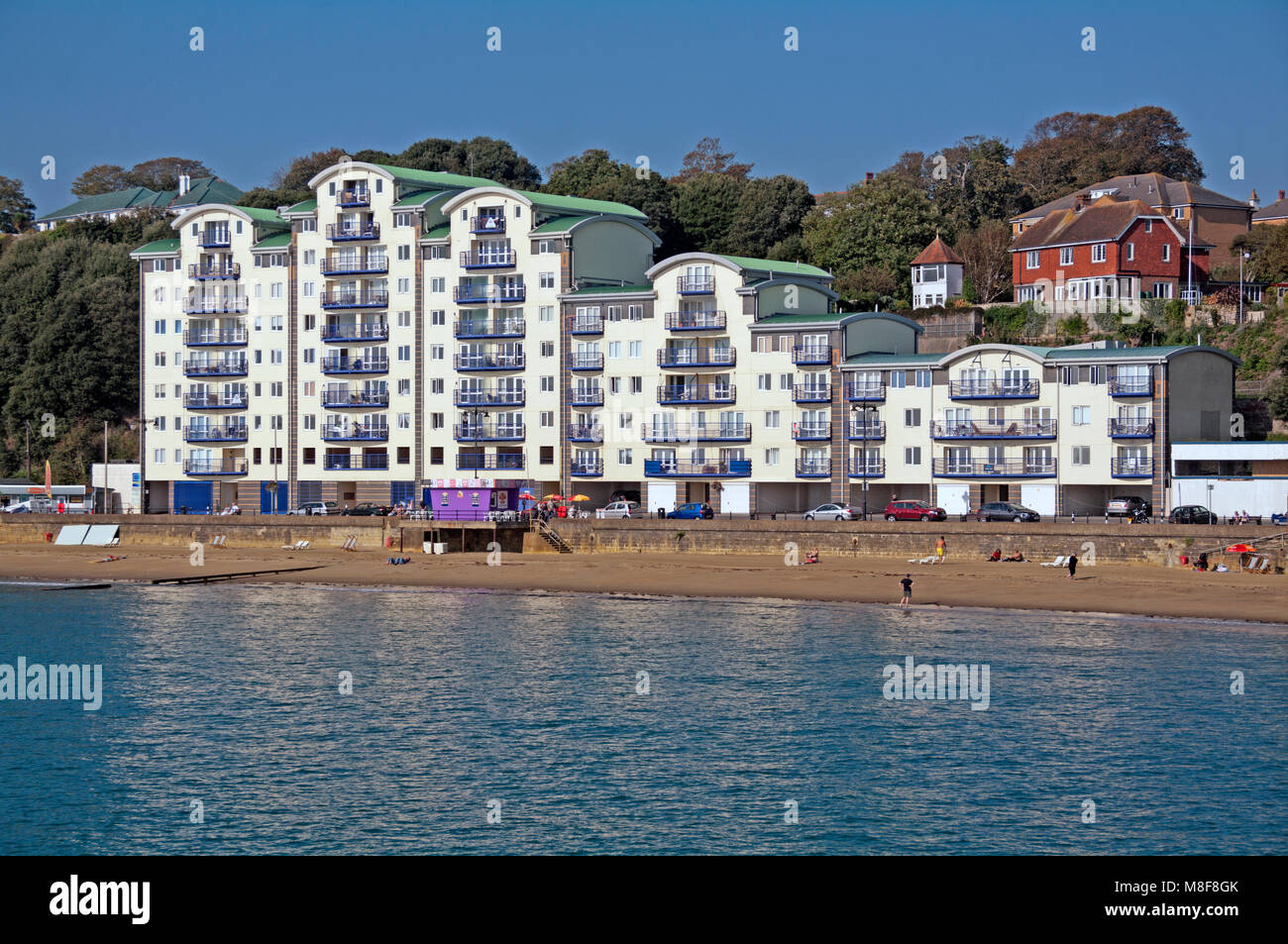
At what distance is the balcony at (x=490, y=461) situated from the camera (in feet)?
333

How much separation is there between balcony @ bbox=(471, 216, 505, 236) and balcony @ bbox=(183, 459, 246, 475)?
27773mm

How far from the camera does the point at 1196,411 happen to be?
82625mm

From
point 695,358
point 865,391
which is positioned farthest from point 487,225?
point 865,391

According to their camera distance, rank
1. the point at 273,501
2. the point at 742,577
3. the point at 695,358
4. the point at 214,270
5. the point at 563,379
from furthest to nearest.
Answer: the point at 214,270 < the point at 273,501 < the point at 563,379 < the point at 695,358 < the point at 742,577

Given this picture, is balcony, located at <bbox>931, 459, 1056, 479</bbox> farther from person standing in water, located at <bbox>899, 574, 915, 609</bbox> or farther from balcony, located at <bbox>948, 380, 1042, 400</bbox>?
person standing in water, located at <bbox>899, 574, 915, 609</bbox>

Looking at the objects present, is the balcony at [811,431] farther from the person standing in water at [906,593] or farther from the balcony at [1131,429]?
the person standing in water at [906,593]

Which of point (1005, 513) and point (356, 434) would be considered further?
point (356, 434)

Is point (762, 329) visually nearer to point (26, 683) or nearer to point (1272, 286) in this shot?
point (1272, 286)

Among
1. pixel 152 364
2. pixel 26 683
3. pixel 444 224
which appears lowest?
pixel 26 683

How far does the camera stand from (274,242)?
11175 cm

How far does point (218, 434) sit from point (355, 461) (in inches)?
500

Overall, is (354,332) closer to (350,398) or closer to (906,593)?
(350,398)

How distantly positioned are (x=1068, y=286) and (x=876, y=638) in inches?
2428
